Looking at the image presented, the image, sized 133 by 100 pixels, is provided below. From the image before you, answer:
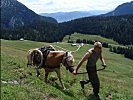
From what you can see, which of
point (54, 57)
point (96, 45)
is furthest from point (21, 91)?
point (96, 45)

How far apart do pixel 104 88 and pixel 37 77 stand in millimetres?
4546

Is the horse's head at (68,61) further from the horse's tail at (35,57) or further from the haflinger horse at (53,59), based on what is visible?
the horse's tail at (35,57)

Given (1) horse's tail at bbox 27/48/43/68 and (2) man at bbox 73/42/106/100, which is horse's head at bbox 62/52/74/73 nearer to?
(2) man at bbox 73/42/106/100

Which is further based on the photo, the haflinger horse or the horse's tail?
the horse's tail

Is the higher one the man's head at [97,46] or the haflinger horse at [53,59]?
the man's head at [97,46]

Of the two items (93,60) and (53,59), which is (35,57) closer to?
(53,59)

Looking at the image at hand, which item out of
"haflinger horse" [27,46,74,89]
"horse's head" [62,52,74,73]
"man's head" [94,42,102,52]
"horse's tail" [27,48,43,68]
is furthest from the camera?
"horse's tail" [27,48,43,68]

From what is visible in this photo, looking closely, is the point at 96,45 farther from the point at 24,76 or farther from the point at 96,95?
the point at 24,76

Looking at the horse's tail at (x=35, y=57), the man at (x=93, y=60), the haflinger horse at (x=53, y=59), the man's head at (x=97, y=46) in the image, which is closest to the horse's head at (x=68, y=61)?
the haflinger horse at (x=53, y=59)

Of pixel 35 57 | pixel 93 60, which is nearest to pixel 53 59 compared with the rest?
pixel 35 57

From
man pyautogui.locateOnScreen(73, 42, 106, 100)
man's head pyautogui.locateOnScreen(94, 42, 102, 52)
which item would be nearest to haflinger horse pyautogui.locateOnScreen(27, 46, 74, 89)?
man pyautogui.locateOnScreen(73, 42, 106, 100)

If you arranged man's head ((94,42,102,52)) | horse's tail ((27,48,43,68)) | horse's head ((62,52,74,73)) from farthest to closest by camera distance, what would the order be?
horse's tail ((27,48,43,68)) → horse's head ((62,52,74,73)) → man's head ((94,42,102,52))

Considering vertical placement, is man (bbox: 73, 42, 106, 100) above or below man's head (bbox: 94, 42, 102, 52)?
below

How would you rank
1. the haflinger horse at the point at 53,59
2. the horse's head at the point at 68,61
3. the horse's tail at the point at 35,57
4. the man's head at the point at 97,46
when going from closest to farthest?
1. the man's head at the point at 97,46
2. the horse's head at the point at 68,61
3. the haflinger horse at the point at 53,59
4. the horse's tail at the point at 35,57
